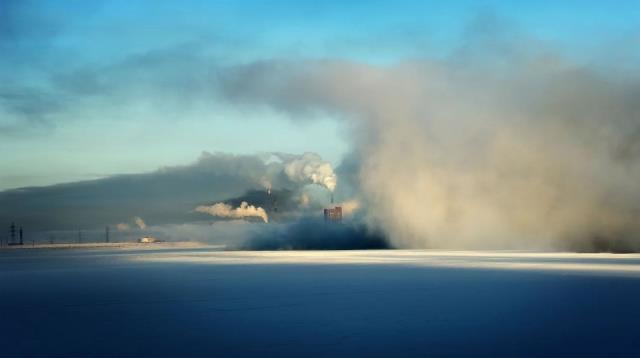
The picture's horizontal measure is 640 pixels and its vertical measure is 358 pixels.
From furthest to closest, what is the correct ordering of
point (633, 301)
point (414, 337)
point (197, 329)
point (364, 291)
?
point (364, 291)
point (633, 301)
point (197, 329)
point (414, 337)

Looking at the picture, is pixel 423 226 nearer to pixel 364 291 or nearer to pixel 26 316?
pixel 364 291

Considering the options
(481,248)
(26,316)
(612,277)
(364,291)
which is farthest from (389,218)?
(26,316)

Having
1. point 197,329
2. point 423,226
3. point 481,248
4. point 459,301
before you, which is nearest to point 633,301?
point 459,301

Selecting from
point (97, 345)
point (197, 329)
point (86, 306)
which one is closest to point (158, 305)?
point (86, 306)

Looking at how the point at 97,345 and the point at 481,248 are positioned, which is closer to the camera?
the point at 97,345

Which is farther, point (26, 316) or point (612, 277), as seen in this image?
point (612, 277)

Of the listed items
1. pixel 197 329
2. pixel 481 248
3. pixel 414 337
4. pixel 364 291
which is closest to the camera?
pixel 414 337

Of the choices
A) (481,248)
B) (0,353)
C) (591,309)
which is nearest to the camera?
(0,353)

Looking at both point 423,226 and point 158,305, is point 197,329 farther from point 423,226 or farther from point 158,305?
point 423,226

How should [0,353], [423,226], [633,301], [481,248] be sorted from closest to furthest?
[0,353], [633,301], [481,248], [423,226]
